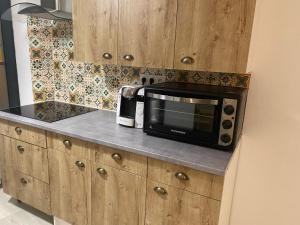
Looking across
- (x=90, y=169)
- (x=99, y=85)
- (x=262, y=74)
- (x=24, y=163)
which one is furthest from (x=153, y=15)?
(x=24, y=163)

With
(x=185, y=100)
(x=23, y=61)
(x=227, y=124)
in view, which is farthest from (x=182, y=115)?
(x=23, y=61)

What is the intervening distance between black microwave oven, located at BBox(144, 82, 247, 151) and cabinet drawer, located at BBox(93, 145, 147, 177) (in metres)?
0.24

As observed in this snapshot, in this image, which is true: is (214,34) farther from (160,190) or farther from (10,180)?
(10,180)

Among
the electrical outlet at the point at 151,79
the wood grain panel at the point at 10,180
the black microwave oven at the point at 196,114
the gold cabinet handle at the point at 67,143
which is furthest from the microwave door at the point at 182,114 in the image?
the wood grain panel at the point at 10,180

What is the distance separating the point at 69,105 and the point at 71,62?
426mm

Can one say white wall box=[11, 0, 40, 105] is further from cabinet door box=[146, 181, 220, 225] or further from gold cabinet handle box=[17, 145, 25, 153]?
cabinet door box=[146, 181, 220, 225]

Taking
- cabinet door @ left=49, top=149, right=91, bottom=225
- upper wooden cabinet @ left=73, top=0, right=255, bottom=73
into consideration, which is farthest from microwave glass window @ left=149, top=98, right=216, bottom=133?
cabinet door @ left=49, top=149, right=91, bottom=225

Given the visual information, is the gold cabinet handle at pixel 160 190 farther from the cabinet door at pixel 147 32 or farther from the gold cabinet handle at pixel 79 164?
the cabinet door at pixel 147 32

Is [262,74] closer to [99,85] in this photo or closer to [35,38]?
[99,85]

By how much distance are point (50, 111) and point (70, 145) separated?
24.5 inches

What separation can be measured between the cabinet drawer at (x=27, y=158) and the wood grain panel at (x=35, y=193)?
0.17ft

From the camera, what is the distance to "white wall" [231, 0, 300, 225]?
136cm

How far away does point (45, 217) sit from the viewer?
204 cm

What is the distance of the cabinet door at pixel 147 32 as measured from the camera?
136cm
